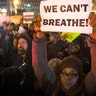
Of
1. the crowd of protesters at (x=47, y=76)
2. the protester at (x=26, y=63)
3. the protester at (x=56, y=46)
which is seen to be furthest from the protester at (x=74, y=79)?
the protester at (x=56, y=46)

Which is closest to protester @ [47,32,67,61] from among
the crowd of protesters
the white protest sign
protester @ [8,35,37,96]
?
protester @ [8,35,37,96]

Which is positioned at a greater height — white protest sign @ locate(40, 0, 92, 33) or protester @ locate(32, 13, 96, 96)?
white protest sign @ locate(40, 0, 92, 33)

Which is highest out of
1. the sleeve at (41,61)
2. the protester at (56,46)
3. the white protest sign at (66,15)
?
the white protest sign at (66,15)

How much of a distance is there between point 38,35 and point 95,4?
2.41 feet

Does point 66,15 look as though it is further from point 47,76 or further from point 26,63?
point 26,63

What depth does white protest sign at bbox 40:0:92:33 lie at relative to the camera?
371 centimetres

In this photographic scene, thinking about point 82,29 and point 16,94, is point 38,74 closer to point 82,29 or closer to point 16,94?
point 16,94

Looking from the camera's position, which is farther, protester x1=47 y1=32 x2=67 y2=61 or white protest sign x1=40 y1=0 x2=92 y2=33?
protester x1=47 y1=32 x2=67 y2=61

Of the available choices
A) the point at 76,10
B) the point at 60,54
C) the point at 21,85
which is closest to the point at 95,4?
the point at 76,10

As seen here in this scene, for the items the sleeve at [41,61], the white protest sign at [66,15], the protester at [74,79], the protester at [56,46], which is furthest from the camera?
the protester at [56,46]

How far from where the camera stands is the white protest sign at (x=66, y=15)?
3.71 metres

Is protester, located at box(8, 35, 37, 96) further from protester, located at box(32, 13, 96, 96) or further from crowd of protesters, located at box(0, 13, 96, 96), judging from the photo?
protester, located at box(32, 13, 96, 96)

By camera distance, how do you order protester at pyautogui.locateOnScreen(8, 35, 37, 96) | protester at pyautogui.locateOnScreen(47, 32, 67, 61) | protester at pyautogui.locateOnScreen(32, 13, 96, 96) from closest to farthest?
protester at pyautogui.locateOnScreen(32, 13, 96, 96) < protester at pyautogui.locateOnScreen(8, 35, 37, 96) < protester at pyautogui.locateOnScreen(47, 32, 67, 61)

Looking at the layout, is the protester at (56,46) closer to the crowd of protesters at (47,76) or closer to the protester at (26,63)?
the protester at (26,63)
